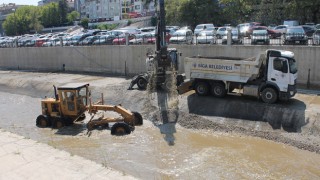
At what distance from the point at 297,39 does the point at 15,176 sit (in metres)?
18.9

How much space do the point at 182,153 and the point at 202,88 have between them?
693cm

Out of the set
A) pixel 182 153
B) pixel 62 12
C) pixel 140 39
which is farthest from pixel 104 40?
pixel 62 12

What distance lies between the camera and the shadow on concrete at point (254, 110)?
17266 millimetres

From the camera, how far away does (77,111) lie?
17906mm

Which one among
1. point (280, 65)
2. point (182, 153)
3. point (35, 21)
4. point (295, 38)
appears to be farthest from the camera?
point (35, 21)

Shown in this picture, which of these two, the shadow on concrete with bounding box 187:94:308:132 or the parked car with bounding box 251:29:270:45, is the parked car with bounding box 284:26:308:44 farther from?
the shadow on concrete with bounding box 187:94:308:132

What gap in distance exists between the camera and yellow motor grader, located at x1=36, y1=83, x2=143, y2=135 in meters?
17.5

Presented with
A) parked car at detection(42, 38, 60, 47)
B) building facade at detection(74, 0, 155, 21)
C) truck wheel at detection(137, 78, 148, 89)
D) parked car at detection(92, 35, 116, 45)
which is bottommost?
truck wheel at detection(137, 78, 148, 89)

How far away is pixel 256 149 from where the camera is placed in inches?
591

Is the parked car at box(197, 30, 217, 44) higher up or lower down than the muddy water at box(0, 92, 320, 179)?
higher up

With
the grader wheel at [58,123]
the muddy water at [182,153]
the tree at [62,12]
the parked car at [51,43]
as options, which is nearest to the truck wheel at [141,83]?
the muddy water at [182,153]

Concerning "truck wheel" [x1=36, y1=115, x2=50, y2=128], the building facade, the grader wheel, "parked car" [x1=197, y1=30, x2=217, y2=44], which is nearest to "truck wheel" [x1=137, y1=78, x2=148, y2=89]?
"parked car" [x1=197, y1=30, x2=217, y2=44]

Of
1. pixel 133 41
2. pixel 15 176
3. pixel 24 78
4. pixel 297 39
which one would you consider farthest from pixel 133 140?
pixel 24 78

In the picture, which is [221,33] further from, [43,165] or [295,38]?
[43,165]
